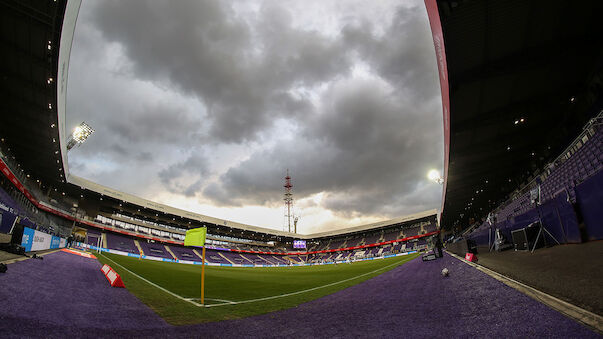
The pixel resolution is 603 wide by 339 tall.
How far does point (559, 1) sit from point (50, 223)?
4838 cm

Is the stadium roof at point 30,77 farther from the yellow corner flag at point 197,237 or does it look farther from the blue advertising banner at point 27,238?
the yellow corner flag at point 197,237

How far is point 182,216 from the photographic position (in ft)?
148

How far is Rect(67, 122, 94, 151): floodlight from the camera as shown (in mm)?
33531

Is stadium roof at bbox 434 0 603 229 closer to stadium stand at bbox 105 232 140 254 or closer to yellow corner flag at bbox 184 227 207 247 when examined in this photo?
yellow corner flag at bbox 184 227 207 247

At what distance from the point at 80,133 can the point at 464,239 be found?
156ft

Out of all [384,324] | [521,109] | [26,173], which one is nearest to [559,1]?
[521,109]

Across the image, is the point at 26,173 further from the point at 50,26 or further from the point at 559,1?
the point at 559,1

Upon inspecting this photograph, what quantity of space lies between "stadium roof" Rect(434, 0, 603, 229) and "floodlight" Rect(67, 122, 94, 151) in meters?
44.0

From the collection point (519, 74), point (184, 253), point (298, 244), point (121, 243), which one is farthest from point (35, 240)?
point (298, 244)

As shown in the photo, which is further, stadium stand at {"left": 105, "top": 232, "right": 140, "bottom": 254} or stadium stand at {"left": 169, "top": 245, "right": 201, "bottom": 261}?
stadium stand at {"left": 169, "top": 245, "right": 201, "bottom": 261}

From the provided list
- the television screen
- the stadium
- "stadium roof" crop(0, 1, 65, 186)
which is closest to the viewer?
the stadium

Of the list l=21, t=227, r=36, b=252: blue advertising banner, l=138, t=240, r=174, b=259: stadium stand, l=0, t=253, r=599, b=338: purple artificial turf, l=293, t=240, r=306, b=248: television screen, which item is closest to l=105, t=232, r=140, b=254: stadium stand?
l=138, t=240, r=174, b=259: stadium stand

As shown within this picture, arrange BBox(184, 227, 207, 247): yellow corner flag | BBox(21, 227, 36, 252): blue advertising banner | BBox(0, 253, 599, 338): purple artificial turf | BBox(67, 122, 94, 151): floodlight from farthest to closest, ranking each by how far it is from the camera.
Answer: BBox(67, 122, 94, 151): floodlight, BBox(21, 227, 36, 252): blue advertising banner, BBox(184, 227, 207, 247): yellow corner flag, BBox(0, 253, 599, 338): purple artificial turf

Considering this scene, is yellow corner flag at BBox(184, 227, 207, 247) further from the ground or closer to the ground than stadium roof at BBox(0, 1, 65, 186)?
closer to the ground
